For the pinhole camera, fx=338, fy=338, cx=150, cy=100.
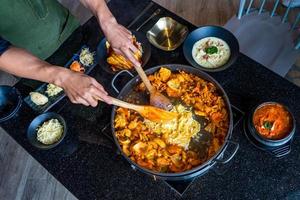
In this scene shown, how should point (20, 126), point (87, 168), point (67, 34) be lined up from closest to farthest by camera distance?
1. point (87, 168)
2. point (20, 126)
3. point (67, 34)

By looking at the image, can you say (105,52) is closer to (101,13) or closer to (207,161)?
(101,13)

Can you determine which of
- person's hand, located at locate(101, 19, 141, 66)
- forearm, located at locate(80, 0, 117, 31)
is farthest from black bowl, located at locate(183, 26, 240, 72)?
forearm, located at locate(80, 0, 117, 31)

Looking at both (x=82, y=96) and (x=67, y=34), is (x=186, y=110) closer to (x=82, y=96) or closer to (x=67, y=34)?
(x=82, y=96)

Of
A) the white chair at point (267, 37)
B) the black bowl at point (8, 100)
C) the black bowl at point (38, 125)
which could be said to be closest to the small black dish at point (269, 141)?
the white chair at point (267, 37)

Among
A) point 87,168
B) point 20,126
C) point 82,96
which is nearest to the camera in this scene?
point 82,96

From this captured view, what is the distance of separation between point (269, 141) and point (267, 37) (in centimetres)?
87

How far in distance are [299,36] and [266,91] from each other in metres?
0.56

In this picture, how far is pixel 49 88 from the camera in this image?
1.99 metres

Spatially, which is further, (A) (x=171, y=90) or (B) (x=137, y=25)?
(B) (x=137, y=25)

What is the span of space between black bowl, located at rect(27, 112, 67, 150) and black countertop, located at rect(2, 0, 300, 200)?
6cm

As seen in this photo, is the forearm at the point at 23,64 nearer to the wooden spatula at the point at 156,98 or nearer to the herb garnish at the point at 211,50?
the wooden spatula at the point at 156,98

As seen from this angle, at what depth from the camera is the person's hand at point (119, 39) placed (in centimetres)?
172

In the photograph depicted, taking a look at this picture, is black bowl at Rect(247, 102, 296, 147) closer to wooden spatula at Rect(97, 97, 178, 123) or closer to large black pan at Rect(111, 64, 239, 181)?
large black pan at Rect(111, 64, 239, 181)

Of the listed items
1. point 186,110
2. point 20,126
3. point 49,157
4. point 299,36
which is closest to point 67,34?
point 20,126
